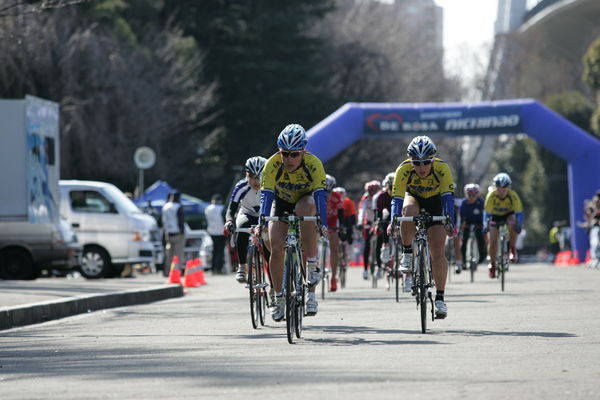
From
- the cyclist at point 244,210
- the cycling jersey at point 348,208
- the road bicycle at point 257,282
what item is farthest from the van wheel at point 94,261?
the road bicycle at point 257,282

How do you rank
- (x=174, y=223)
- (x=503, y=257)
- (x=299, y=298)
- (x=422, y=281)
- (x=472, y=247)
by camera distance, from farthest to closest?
(x=174, y=223) < (x=472, y=247) < (x=503, y=257) < (x=422, y=281) < (x=299, y=298)

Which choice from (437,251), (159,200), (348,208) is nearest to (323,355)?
(437,251)

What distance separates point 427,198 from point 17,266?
572 inches

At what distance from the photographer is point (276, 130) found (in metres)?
60.4

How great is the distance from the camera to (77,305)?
1978 cm

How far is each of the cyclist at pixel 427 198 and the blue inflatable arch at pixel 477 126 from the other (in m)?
24.2

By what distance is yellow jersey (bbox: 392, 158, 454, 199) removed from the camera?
1474 cm

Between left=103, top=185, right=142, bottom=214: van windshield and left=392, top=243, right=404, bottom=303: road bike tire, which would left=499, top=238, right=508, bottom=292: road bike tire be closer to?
left=392, top=243, right=404, bottom=303: road bike tire

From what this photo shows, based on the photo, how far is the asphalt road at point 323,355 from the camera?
937 cm

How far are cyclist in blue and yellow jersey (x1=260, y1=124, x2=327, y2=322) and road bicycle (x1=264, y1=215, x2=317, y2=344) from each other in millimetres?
129

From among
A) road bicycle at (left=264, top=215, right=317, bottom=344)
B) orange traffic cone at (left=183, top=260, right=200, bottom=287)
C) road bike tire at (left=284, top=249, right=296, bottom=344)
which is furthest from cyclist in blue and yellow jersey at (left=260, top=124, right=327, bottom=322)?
orange traffic cone at (left=183, top=260, right=200, bottom=287)

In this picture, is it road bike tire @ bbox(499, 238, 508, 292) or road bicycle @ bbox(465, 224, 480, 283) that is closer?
road bike tire @ bbox(499, 238, 508, 292)

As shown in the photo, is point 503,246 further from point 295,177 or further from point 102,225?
point 295,177

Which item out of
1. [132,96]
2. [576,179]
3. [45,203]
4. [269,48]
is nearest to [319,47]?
[269,48]
